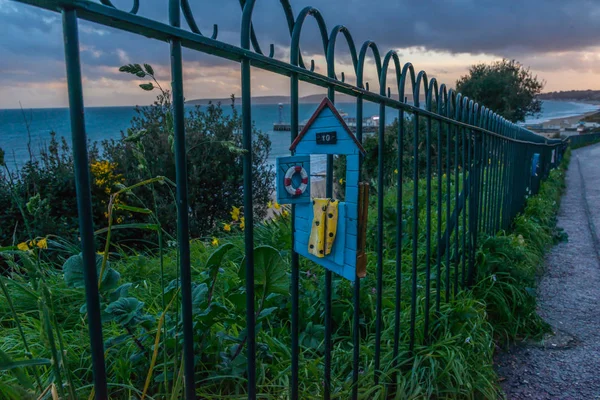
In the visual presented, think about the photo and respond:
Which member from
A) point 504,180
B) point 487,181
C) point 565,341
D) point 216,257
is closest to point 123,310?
point 216,257

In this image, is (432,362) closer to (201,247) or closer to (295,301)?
(295,301)

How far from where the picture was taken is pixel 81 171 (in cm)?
82

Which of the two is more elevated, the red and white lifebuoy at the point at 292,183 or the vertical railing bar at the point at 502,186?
the red and white lifebuoy at the point at 292,183

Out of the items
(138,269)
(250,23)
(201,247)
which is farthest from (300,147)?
(201,247)

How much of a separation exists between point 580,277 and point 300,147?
4.09 metres

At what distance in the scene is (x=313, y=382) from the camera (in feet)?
5.95

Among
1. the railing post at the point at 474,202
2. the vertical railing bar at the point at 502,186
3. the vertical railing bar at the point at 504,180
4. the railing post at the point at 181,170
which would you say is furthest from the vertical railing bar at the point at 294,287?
the vertical railing bar at the point at 504,180

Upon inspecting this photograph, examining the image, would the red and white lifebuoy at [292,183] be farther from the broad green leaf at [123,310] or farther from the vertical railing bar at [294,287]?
the broad green leaf at [123,310]

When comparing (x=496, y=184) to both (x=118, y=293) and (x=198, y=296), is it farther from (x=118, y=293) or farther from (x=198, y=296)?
(x=118, y=293)

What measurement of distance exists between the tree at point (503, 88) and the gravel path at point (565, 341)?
2569 centimetres

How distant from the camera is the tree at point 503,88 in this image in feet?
94.7

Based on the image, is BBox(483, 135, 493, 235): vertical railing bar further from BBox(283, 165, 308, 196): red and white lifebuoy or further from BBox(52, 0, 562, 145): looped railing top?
BBox(283, 165, 308, 196): red and white lifebuoy

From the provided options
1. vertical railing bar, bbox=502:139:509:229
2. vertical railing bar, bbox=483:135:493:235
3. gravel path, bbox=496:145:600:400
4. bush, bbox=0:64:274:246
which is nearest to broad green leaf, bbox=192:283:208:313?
gravel path, bbox=496:145:600:400

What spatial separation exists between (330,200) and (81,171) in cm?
72
